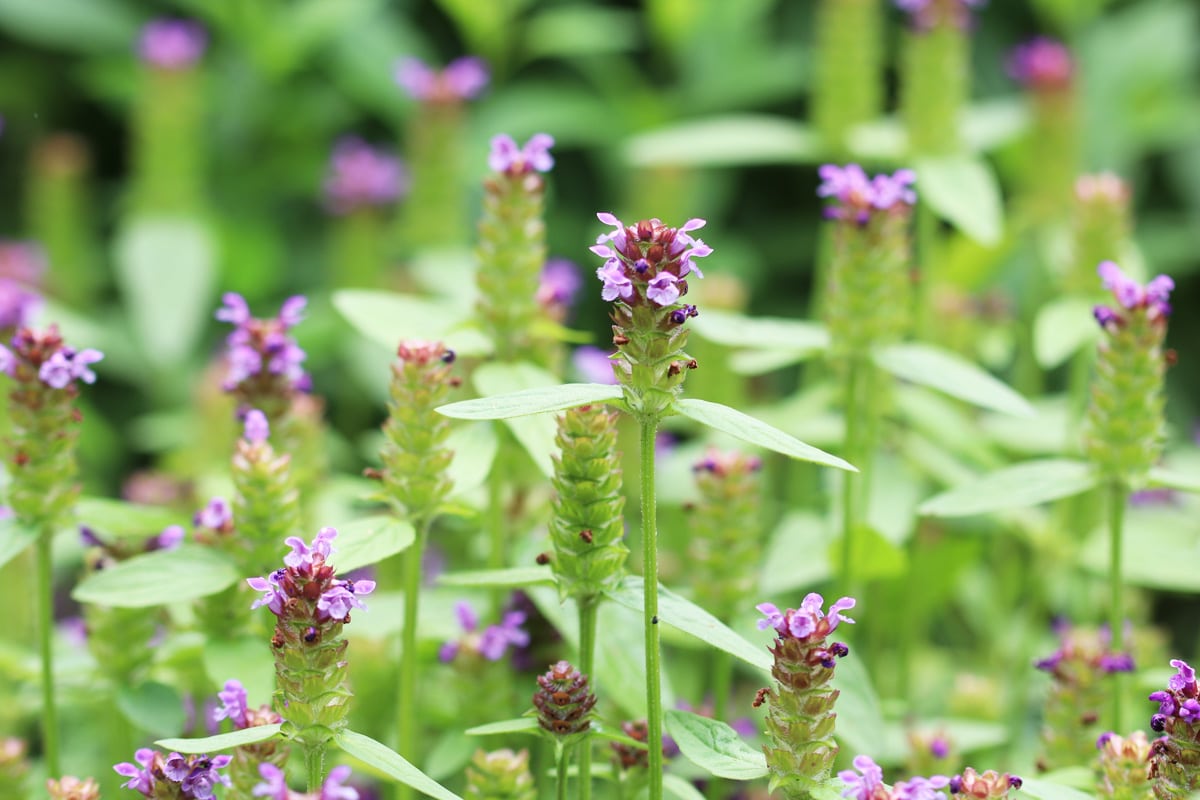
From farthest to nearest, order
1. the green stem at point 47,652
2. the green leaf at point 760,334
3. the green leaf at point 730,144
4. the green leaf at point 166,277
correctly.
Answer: the green leaf at point 166,277 → the green leaf at point 730,144 → the green leaf at point 760,334 → the green stem at point 47,652

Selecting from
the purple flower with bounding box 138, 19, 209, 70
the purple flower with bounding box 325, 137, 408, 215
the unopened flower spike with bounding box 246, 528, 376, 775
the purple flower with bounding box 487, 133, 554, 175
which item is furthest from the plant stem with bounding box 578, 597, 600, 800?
the purple flower with bounding box 138, 19, 209, 70

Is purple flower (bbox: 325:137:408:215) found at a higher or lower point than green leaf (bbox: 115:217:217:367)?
Answer: higher

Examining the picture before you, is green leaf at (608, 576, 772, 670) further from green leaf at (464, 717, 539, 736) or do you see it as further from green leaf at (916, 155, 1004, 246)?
green leaf at (916, 155, 1004, 246)

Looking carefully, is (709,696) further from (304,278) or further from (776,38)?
(776,38)

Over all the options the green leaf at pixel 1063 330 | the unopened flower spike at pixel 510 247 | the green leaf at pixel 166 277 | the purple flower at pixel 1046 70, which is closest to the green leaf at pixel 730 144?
the purple flower at pixel 1046 70

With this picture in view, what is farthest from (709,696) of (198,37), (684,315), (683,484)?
(198,37)

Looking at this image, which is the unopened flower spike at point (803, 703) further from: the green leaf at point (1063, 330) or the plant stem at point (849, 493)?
the green leaf at point (1063, 330)

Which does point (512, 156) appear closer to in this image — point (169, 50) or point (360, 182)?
point (360, 182)
